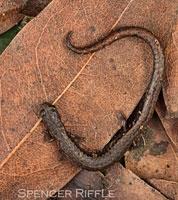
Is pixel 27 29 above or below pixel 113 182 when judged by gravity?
above

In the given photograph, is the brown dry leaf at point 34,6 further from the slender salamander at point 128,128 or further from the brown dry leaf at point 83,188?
the brown dry leaf at point 83,188

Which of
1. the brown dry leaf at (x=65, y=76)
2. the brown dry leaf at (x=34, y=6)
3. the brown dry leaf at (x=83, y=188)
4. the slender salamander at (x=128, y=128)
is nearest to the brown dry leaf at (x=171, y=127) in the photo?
the slender salamander at (x=128, y=128)

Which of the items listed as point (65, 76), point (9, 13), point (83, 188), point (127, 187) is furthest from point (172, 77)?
point (9, 13)

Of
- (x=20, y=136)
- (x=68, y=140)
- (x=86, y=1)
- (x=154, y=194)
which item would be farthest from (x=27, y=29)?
(x=154, y=194)

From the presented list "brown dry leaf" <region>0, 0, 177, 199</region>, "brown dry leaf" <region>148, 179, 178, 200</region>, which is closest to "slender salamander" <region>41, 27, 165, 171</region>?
"brown dry leaf" <region>0, 0, 177, 199</region>

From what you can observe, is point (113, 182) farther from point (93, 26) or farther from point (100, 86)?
point (93, 26)
